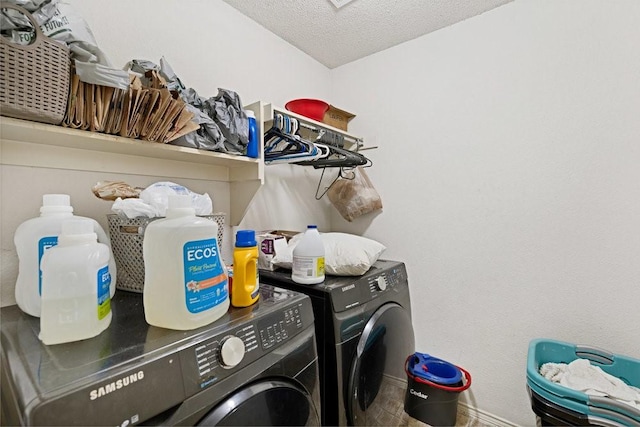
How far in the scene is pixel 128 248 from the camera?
88 cm

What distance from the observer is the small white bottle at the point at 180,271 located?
65 centimetres

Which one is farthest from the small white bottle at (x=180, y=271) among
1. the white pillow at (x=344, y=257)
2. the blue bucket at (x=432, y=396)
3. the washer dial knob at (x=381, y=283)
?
the blue bucket at (x=432, y=396)

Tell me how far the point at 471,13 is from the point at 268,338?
77.7 inches

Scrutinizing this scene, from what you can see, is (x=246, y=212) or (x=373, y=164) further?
(x=373, y=164)

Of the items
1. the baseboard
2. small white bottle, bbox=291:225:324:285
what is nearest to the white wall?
the baseboard

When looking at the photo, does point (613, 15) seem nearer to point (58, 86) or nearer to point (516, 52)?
point (516, 52)

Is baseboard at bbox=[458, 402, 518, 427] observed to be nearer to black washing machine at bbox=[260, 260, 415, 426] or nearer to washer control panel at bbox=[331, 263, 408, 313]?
black washing machine at bbox=[260, 260, 415, 426]

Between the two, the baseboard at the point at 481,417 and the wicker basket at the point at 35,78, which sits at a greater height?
the wicker basket at the point at 35,78

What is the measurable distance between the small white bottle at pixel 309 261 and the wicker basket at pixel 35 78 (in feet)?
2.83

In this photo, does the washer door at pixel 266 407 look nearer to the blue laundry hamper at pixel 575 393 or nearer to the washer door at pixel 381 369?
the washer door at pixel 381 369

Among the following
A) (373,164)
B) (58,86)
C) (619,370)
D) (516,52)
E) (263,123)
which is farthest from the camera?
(373,164)

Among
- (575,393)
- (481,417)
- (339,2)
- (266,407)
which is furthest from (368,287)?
(339,2)

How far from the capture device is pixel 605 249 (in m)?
1.27

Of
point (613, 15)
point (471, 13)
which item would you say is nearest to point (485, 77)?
point (471, 13)
